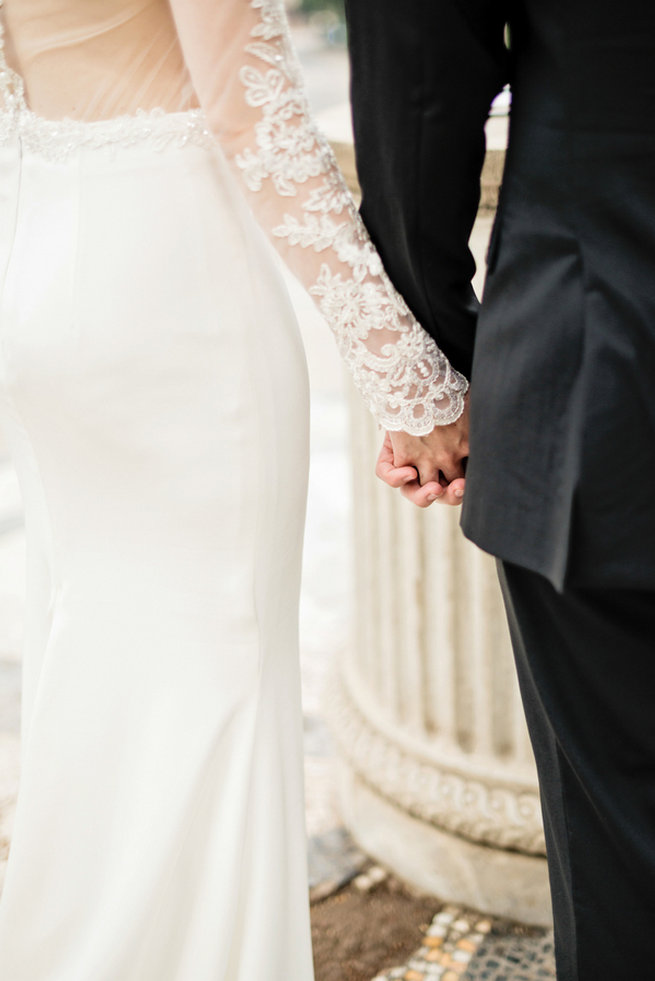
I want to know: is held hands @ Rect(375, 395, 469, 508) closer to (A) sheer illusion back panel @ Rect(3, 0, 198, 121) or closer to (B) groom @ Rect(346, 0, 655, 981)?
(B) groom @ Rect(346, 0, 655, 981)

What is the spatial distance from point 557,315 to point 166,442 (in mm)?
523

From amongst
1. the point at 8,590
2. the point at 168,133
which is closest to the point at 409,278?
the point at 168,133

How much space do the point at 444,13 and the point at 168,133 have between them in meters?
0.40

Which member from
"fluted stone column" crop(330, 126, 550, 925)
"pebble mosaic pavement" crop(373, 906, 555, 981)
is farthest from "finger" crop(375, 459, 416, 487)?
"pebble mosaic pavement" crop(373, 906, 555, 981)

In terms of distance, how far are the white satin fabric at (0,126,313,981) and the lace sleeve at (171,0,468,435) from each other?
127 mm

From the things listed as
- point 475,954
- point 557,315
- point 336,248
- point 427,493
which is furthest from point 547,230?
point 475,954

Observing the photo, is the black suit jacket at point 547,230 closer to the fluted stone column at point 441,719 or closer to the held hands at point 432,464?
the held hands at point 432,464

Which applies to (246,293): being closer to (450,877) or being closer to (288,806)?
(288,806)

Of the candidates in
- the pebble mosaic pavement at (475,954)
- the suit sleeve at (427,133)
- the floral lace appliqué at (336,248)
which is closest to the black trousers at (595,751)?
the floral lace appliqué at (336,248)

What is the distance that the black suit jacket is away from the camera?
3.26ft

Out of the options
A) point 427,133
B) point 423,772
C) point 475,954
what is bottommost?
point 475,954

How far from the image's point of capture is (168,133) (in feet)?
4.20

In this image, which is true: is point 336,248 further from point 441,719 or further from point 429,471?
point 441,719

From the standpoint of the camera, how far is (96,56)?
4.11 feet
